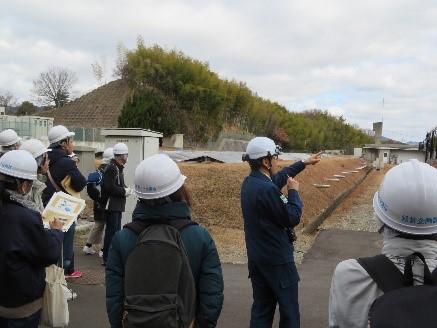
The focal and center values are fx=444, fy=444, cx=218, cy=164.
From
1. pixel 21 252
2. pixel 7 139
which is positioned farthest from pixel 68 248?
pixel 21 252

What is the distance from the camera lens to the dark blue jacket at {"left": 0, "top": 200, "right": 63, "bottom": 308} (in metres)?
2.65

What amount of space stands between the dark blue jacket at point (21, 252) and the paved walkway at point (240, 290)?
1921 mm

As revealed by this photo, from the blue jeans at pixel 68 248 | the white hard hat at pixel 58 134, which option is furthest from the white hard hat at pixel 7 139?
the blue jeans at pixel 68 248

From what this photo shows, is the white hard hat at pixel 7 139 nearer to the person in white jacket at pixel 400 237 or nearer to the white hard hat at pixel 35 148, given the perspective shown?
the white hard hat at pixel 35 148

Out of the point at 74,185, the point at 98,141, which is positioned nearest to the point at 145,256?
the point at 74,185

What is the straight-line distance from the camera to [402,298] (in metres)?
1.32

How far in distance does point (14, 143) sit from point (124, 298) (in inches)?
187

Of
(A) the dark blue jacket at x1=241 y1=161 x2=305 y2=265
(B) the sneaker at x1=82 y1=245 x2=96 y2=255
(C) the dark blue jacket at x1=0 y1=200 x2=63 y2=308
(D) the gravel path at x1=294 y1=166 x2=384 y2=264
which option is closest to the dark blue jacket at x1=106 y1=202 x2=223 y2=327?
(C) the dark blue jacket at x1=0 y1=200 x2=63 y2=308

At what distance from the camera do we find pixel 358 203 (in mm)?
17406

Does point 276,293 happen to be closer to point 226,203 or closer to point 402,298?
point 402,298

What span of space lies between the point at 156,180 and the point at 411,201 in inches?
48.1

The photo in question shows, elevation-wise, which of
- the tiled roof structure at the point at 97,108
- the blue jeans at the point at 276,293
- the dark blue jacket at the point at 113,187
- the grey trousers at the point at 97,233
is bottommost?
the grey trousers at the point at 97,233

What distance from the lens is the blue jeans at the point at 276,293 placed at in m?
3.46

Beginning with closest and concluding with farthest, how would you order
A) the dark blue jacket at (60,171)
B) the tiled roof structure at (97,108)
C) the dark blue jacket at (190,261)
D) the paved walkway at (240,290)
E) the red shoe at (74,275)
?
the dark blue jacket at (190,261), the paved walkway at (240,290), the dark blue jacket at (60,171), the red shoe at (74,275), the tiled roof structure at (97,108)
